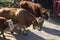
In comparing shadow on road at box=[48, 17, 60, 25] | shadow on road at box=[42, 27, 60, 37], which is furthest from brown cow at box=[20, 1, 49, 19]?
shadow on road at box=[48, 17, 60, 25]

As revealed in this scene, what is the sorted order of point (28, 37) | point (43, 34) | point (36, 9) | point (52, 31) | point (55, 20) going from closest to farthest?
1. point (28, 37)
2. point (43, 34)
3. point (52, 31)
4. point (36, 9)
5. point (55, 20)

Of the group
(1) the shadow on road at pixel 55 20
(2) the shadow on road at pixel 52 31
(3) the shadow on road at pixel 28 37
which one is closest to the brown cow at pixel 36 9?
(2) the shadow on road at pixel 52 31

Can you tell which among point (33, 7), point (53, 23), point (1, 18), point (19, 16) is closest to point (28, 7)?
point (33, 7)

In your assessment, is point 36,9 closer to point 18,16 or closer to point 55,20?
point 55,20

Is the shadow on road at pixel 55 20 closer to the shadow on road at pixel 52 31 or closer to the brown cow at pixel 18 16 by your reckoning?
the shadow on road at pixel 52 31

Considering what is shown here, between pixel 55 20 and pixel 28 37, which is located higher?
pixel 28 37

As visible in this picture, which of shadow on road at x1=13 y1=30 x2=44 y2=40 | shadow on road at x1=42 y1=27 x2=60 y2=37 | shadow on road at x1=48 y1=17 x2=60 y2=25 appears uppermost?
shadow on road at x1=13 y1=30 x2=44 y2=40

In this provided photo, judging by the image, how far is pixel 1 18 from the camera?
805 centimetres

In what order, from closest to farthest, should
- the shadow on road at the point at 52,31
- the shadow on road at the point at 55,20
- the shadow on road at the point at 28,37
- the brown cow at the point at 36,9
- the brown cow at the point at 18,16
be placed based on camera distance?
1. the shadow on road at the point at 28,37
2. the brown cow at the point at 18,16
3. the shadow on road at the point at 52,31
4. the brown cow at the point at 36,9
5. the shadow on road at the point at 55,20

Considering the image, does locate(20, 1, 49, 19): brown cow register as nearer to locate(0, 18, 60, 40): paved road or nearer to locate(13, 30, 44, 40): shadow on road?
locate(0, 18, 60, 40): paved road

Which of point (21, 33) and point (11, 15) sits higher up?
point (11, 15)

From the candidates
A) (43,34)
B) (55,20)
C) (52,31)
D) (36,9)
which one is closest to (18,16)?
(43,34)

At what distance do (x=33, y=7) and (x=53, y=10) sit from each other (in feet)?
5.88

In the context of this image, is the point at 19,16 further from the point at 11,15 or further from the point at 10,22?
the point at 10,22
